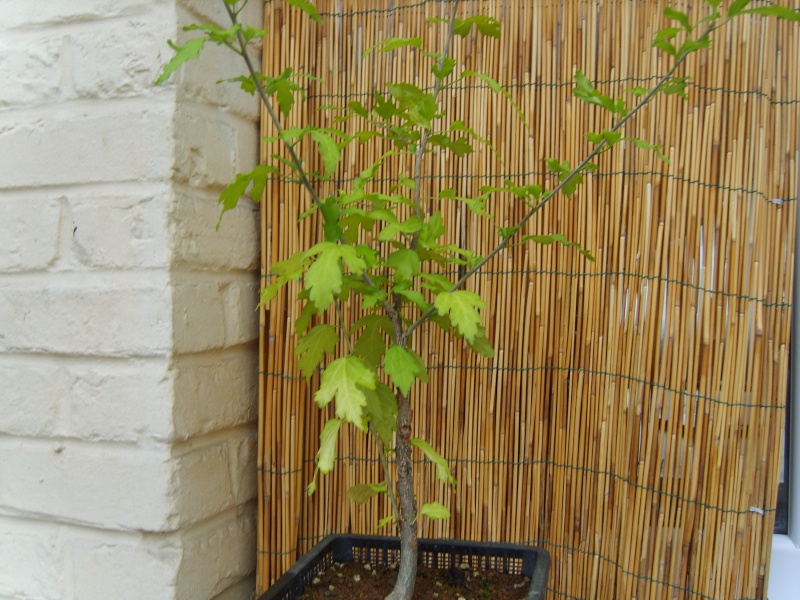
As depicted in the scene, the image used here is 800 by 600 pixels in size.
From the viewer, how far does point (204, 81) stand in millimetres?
977

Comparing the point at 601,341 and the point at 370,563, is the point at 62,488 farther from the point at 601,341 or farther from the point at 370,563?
the point at 601,341

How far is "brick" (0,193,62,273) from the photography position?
96 cm

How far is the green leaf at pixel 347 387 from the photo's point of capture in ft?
2.35

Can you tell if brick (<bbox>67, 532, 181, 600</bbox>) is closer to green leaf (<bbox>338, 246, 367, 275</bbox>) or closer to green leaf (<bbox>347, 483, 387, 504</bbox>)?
green leaf (<bbox>347, 483, 387, 504</bbox>)

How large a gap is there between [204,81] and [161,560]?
65 centimetres

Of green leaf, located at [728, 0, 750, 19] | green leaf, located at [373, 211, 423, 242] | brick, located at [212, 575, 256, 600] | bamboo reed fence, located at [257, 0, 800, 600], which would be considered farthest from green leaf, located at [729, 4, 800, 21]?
brick, located at [212, 575, 256, 600]

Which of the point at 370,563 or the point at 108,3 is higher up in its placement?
the point at 108,3

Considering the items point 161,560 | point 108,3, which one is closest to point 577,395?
point 161,560

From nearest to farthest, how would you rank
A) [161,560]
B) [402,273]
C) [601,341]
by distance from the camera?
[402,273]
[161,560]
[601,341]

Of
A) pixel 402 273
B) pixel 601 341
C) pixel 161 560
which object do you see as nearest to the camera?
pixel 402 273

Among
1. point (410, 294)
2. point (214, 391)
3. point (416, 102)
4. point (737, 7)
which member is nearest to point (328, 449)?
point (410, 294)

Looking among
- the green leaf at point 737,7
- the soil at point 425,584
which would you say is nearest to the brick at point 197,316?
the soil at point 425,584

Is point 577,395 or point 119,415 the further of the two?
point 577,395

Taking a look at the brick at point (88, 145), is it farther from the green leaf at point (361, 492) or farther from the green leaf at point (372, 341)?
the green leaf at point (361, 492)
